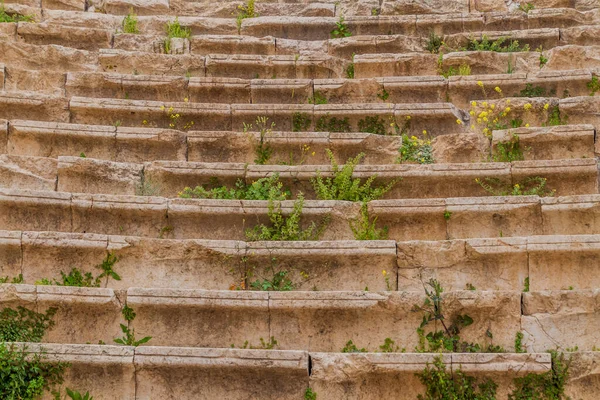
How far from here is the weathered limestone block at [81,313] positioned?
20.7 feet

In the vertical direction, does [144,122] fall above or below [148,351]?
above

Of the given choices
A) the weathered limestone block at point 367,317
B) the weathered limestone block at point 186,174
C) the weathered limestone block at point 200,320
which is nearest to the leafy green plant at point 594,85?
the weathered limestone block at point 367,317

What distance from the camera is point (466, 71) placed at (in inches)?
358

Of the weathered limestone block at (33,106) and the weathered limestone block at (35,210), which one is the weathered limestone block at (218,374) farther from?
the weathered limestone block at (33,106)

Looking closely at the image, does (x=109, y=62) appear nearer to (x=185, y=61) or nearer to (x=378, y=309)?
(x=185, y=61)

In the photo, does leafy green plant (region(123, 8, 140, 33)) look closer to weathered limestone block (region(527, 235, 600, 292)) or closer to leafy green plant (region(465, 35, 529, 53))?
leafy green plant (region(465, 35, 529, 53))

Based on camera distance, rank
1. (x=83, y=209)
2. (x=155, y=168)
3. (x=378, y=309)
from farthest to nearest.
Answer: (x=155, y=168)
(x=83, y=209)
(x=378, y=309)

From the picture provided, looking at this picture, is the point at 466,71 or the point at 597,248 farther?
the point at 466,71

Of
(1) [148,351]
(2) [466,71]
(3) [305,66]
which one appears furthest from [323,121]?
(1) [148,351]

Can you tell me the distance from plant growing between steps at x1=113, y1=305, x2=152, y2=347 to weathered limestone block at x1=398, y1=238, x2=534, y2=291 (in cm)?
228

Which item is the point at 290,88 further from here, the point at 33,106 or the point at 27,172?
the point at 27,172

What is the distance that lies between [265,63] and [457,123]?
2.43 m

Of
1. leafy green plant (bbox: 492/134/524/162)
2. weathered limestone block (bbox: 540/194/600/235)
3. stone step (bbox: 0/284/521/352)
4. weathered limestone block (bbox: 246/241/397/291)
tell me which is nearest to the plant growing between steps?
stone step (bbox: 0/284/521/352)

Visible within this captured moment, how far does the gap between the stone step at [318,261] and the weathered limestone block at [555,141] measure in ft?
4.82
